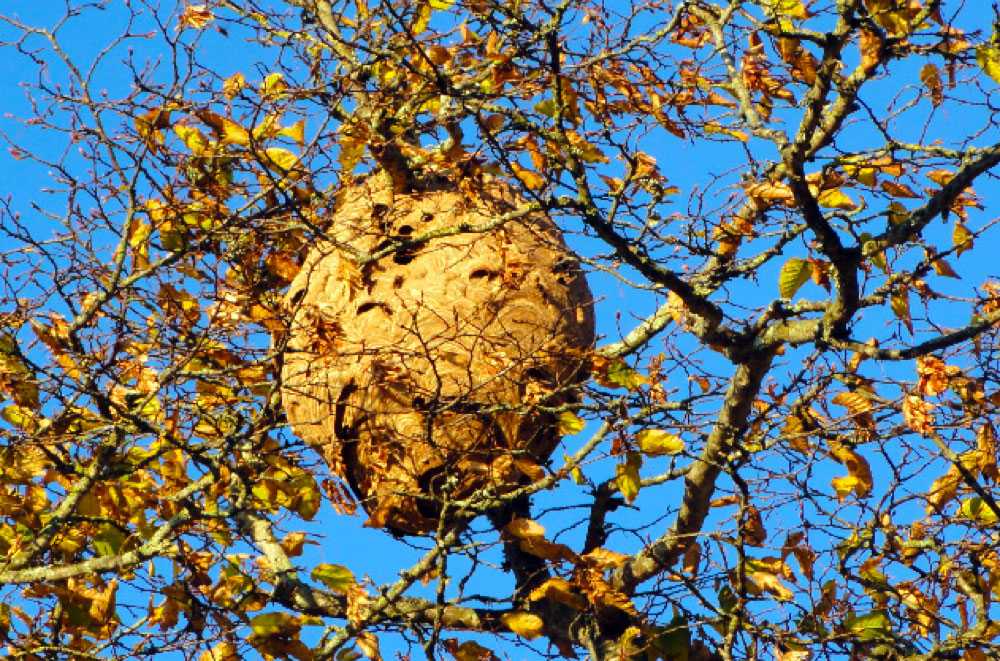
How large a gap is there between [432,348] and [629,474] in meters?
0.90

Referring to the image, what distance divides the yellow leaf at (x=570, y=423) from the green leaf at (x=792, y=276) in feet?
2.81

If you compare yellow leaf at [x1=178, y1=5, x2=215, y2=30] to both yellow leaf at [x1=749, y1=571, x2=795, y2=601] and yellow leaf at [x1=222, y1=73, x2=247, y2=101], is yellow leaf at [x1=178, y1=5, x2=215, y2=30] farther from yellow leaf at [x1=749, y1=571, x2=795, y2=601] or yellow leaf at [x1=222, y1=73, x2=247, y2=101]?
yellow leaf at [x1=749, y1=571, x2=795, y2=601]

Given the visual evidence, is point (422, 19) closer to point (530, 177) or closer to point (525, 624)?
point (530, 177)

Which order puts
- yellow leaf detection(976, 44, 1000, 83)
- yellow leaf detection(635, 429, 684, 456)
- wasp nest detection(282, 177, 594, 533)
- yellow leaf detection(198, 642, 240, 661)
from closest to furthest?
yellow leaf detection(976, 44, 1000, 83)
wasp nest detection(282, 177, 594, 533)
yellow leaf detection(635, 429, 684, 456)
yellow leaf detection(198, 642, 240, 661)

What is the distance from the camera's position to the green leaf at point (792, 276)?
4.63 meters

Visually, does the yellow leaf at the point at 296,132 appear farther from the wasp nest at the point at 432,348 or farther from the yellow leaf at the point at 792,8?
the yellow leaf at the point at 792,8

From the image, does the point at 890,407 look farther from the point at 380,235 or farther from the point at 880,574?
the point at 380,235

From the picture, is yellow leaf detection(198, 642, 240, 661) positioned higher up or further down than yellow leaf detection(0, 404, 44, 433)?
further down

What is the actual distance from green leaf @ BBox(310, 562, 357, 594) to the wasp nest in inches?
9.8

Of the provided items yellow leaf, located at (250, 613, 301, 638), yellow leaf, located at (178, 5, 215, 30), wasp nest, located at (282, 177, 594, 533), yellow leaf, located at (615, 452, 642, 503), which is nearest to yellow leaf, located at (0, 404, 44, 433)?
wasp nest, located at (282, 177, 594, 533)

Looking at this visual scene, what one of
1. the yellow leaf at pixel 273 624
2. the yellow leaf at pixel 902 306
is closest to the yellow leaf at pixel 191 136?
the yellow leaf at pixel 273 624

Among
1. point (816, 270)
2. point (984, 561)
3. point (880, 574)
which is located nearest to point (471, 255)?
point (816, 270)

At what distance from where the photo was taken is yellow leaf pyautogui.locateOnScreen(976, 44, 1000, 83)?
420 centimetres


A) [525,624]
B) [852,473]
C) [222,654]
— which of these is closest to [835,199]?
[852,473]
